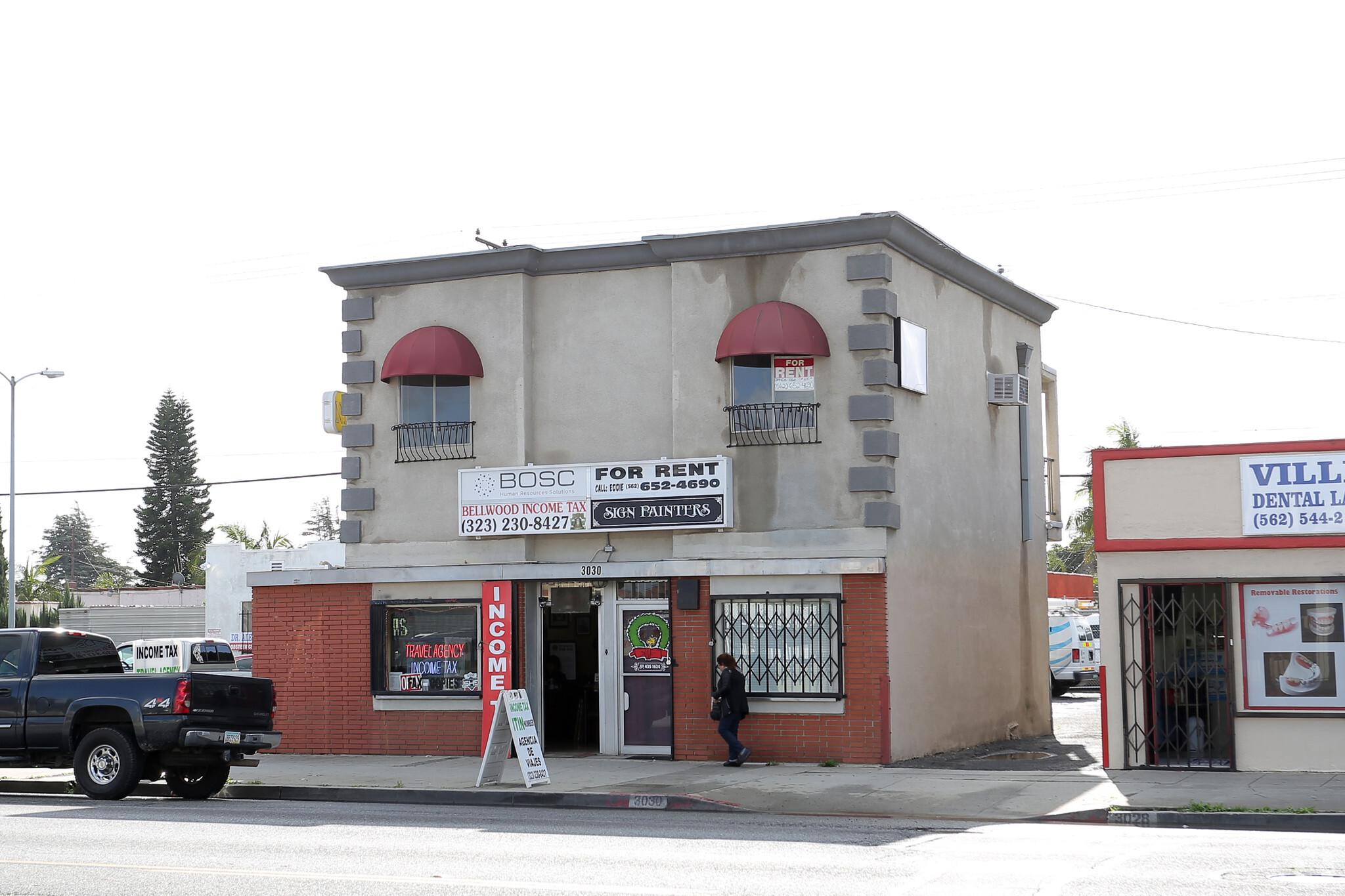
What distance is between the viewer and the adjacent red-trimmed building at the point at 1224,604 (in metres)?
16.6

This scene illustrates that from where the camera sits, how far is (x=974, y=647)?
2155 cm

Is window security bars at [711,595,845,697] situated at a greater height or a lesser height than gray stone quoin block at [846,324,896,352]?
lesser

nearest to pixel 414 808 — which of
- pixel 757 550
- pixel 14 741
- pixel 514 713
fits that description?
pixel 514 713

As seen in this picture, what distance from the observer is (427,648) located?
20.9 m

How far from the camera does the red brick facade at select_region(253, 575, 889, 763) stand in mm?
18453

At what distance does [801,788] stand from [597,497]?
18.5 feet

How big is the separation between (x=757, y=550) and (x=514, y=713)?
166 inches

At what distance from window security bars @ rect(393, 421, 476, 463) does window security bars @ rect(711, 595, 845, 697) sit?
177 inches

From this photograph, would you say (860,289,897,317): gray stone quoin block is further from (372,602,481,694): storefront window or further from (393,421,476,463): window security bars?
(372,602,481,694): storefront window

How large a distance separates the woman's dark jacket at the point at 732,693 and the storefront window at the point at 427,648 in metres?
3.99

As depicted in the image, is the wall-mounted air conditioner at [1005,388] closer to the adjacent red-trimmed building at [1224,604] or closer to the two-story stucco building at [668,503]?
the two-story stucco building at [668,503]

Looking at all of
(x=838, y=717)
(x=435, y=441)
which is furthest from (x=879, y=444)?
(x=435, y=441)

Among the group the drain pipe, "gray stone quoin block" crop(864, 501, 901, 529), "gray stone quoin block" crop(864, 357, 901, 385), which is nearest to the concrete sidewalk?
"gray stone quoin block" crop(864, 501, 901, 529)

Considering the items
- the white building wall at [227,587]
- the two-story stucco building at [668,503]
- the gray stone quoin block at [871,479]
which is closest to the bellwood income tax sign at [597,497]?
the two-story stucco building at [668,503]
